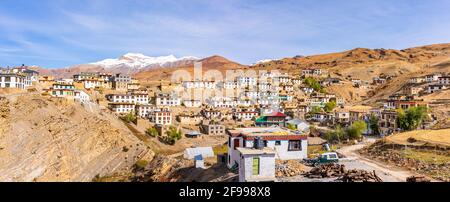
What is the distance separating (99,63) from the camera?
197625mm

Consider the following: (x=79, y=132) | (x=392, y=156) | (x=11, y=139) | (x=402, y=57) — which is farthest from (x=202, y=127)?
(x=402, y=57)

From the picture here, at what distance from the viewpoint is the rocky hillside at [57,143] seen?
29.5m

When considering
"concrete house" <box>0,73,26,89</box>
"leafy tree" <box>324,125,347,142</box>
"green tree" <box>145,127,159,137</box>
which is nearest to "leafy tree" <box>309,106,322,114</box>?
"leafy tree" <box>324,125,347,142</box>

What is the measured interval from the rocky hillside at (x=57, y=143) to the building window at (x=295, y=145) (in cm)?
2011

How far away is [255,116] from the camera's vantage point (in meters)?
62.0

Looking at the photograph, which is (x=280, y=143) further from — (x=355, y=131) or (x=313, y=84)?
(x=313, y=84)

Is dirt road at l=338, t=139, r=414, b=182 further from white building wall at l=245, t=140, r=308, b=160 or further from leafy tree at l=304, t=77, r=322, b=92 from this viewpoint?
leafy tree at l=304, t=77, r=322, b=92

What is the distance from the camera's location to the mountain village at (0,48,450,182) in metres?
18.6

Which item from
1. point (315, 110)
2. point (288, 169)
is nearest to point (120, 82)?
point (315, 110)

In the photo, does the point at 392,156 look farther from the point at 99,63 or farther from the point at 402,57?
the point at 99,63

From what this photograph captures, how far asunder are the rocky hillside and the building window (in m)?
20.1

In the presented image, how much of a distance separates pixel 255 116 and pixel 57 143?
117 feet

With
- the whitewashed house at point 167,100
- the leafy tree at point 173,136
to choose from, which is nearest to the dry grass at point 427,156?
the leafy tree at point 173,136

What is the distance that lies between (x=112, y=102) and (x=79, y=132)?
2209cm
